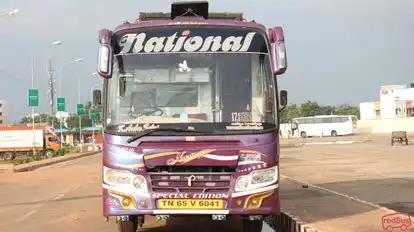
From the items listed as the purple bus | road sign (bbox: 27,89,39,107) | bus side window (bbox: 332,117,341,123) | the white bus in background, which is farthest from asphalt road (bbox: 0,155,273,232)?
bus side window (bbox: 332,117,341,123)

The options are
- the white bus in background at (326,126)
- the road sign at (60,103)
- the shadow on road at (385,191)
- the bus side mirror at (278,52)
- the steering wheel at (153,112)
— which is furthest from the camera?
the white bus in background at (326,126)

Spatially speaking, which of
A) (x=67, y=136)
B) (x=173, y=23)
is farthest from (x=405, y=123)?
(x=173, y=23)

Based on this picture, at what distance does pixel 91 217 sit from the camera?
11977mm

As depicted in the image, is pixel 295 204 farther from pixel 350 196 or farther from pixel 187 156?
pixel 187 156

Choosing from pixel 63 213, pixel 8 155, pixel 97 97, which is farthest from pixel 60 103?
Answer: pixel 97 97

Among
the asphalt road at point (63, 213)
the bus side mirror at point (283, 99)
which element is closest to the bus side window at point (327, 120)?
the asphalt road at point (63, 213)

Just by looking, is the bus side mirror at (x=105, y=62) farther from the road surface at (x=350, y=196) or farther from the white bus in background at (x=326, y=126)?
the white bus in background at (x=326, y=126)

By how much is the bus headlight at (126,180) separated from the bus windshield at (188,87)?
2.14 feet

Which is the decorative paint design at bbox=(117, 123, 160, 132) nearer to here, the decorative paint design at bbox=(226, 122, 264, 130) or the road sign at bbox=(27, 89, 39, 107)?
the decorative paint design at bbox=(226, 122, 264, 130)

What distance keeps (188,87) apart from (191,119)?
56 cm

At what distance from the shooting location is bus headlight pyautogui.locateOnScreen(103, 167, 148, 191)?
7.48m

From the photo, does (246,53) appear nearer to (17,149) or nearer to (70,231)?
(70,231)

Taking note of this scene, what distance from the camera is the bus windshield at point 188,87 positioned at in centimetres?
786

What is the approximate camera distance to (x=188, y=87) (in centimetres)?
809
